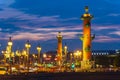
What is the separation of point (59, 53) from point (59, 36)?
7.03m

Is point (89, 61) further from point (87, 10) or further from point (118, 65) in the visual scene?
point (118, 65)

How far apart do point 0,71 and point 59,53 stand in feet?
133

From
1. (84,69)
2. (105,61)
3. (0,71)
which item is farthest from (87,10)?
(105,61)

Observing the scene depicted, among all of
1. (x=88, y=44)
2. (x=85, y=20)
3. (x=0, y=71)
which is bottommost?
(x=0, y=71)

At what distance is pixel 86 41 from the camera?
315 feet

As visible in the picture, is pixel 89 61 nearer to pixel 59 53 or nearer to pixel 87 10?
pixel 87 10

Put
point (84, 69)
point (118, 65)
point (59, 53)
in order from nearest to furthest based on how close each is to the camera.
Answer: point (84, 69) → point (118, 65) → point (59, 53)

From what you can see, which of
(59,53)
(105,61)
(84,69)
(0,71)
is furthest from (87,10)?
(105,61)

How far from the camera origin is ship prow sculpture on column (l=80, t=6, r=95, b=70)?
95.2m

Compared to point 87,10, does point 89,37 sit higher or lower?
lower

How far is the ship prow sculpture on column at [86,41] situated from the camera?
9525 centimetres

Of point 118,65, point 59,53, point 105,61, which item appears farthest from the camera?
point 105,61

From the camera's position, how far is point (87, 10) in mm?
99188

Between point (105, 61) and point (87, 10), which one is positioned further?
point (105, 61)
